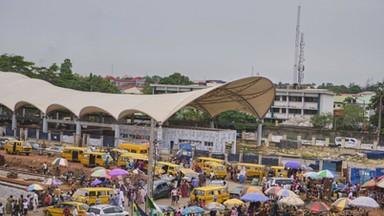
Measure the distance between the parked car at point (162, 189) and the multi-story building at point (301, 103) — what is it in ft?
172

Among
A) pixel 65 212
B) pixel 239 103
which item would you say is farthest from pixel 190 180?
pixel 239 103

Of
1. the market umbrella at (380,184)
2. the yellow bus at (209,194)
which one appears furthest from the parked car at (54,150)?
the market umbrella at (380,184)

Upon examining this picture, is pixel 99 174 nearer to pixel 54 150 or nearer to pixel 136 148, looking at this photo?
pixel 136 148

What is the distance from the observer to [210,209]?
19562 millimetres

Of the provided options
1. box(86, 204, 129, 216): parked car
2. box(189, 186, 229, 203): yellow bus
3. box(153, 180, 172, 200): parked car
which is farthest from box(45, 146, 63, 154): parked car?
box(86, 204, 129, 216): parked car

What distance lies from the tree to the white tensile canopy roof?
3709 centimetres

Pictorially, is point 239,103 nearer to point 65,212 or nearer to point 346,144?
point 346,144

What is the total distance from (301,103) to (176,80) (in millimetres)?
26519

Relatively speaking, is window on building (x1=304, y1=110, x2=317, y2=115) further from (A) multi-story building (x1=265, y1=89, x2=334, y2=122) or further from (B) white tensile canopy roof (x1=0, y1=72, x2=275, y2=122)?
(B) white tensile canopy roof (x1=0, y1=72, x2=275, y2=122)

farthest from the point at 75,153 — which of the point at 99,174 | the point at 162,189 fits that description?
the point at 162,189

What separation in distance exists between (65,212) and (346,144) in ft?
140

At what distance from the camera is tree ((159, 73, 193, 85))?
92.9 m

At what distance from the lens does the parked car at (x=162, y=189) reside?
2441 centimetres

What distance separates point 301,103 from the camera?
7631 cm
